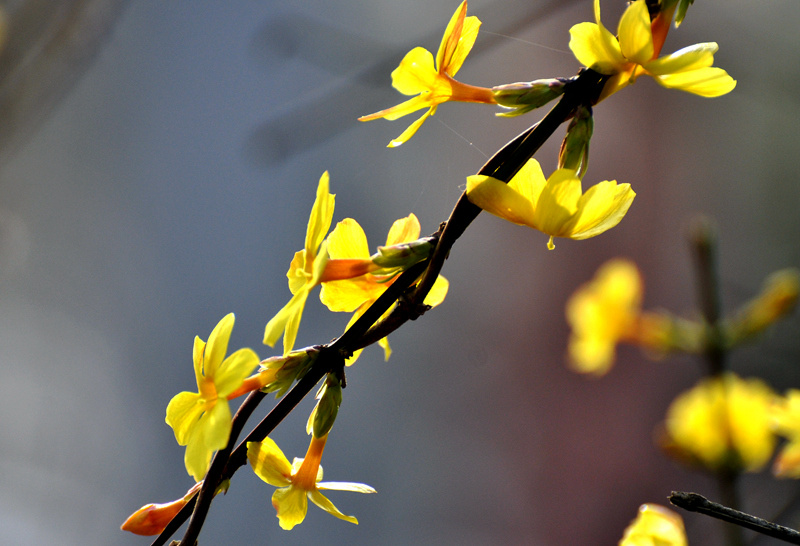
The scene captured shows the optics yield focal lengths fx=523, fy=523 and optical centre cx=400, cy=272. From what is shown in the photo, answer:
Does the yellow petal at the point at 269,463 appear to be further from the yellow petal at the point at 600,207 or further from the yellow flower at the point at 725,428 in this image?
the yellow flower at the point at 725,428

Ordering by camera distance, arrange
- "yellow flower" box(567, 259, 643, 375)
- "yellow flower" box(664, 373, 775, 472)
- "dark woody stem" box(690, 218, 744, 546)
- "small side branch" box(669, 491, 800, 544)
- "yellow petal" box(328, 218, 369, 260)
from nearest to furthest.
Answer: "small side branch" box(669, 491, 800, 544), "yellow petal" box(328, 218, 369, 260), "dark woody stem" box(690, 218, 744, 546), "yellow flower" box(664, 373, 775, 472), "yellow flower" box(567, 259, 643, 375)

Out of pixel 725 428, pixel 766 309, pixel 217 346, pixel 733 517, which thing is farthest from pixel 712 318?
pixel 217 346

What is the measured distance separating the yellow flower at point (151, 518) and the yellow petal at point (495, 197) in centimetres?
20

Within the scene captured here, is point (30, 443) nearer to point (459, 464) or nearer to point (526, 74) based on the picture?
point (459, 464)

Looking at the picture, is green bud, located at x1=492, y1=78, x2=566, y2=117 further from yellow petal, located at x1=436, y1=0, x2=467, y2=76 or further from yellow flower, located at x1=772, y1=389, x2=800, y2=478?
yellow flower, located at x1=772, y1=389, x2=800, y2=478

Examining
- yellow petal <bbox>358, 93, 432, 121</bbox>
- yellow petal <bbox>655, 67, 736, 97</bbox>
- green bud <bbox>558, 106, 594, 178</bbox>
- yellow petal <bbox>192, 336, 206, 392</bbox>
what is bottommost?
yellow petal <bbox>192, 336, 206, 392</bbox>

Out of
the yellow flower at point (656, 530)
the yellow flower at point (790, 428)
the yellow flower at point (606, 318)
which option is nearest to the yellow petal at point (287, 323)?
the yellow flower at point (656, 530)

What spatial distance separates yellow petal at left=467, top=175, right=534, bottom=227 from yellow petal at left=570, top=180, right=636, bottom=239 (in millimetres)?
30

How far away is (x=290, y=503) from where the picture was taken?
0.97ft

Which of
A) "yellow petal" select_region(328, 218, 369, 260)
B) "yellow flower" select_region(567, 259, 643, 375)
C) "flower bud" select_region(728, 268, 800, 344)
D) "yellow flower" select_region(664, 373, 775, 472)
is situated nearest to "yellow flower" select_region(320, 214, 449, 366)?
"yellow petal" select_region(328, 218, 369, 260)

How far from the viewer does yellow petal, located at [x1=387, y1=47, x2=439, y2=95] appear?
279 mm

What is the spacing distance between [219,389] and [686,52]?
26 centimetres

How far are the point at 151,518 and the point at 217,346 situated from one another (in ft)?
0.32

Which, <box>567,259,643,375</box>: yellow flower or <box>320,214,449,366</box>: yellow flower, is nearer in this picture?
<box>320,214,449,366</box>: yellow flower
